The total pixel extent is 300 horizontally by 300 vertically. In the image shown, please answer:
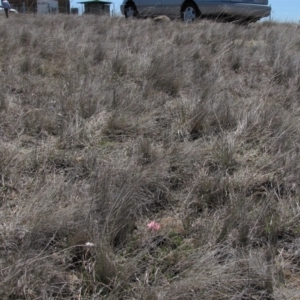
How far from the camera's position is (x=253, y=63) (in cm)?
545

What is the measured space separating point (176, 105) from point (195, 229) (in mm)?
1830

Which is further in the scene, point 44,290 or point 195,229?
point 195,229

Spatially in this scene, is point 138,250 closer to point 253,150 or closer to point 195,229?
point 195,229

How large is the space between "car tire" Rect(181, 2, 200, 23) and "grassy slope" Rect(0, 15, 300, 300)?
6.02m

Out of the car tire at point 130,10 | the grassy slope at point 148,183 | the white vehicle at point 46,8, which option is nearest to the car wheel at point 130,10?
the car tire at point 130,10

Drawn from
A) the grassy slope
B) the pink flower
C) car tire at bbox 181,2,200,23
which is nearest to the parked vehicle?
car tire at bbox 181,2,200,23

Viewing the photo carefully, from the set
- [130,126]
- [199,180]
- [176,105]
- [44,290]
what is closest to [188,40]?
[176,105]

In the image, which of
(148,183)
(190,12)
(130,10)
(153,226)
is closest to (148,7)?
(130,10)

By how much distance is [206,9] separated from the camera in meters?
9.77

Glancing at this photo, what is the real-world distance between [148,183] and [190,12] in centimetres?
887

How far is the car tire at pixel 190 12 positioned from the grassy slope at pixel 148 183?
602 cm

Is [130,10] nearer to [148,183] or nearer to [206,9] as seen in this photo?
[206,9]

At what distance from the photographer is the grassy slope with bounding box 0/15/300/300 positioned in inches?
68.4

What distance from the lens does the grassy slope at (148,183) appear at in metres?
1.74
